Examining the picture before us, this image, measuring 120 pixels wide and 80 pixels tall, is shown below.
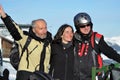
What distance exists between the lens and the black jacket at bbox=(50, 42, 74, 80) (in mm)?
6539

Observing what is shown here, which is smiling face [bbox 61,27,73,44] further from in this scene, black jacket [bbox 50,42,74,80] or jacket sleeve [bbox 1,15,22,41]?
jacket sleeve [bbox 1,15,22,41]

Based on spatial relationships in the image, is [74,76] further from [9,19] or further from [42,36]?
[9,19]

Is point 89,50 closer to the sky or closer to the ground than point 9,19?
closer to the ground

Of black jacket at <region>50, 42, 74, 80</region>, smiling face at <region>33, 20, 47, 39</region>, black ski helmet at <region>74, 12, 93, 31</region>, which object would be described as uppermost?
black ski helmet at <region>74, 12, 93, 31</region>

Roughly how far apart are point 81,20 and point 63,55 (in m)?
0.56

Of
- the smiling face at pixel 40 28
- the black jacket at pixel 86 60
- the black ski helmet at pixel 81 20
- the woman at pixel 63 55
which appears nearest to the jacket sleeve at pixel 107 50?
the black jacket at pixel 86 60

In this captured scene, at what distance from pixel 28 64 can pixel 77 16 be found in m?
0.98

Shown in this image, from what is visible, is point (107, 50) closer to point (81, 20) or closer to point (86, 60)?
point (86, 60)

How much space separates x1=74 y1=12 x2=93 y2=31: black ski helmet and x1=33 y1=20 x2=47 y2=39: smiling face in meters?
0.47

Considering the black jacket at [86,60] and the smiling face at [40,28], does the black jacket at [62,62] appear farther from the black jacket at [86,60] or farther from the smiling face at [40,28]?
the smiling face at [40,28]

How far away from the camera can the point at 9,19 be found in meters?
6.43

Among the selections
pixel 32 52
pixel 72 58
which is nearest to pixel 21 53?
pixel 32 52

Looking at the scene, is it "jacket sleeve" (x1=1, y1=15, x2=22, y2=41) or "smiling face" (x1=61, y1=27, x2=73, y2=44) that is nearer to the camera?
"jacket sleeve" (x1=1, y1=15, x2=22, y2=41)

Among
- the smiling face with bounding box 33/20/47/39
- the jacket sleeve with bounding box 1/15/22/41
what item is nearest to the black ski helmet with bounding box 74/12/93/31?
the smiling face with bounding box 33/20/47/39
